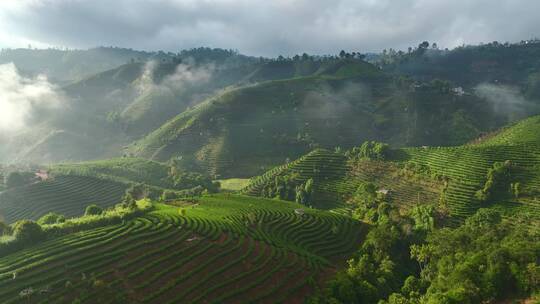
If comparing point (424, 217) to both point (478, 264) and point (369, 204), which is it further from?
point (478, 264)

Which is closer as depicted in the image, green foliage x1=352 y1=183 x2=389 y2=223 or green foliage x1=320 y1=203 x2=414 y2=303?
green foliage x1=320 y1=203 x2=414 y2=303

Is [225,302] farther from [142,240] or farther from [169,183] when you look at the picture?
[169,183]

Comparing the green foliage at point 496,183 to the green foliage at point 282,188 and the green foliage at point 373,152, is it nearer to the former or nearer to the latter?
the green foliage at point 373,152

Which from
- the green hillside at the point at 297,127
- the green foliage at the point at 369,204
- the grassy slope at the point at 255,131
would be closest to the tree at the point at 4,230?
the green foliage at the point at 369,204

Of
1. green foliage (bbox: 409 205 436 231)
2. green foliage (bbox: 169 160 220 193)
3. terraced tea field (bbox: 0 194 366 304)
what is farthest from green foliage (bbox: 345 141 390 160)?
terraced tea field (bbox: 0 194 366 304)

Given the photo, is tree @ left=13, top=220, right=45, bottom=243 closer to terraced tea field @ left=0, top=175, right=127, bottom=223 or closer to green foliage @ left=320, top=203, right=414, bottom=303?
green foliage @ left=320, top=203, right=414, bottom=303

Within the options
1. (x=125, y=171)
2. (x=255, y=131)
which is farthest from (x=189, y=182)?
(x=255, y=131)
